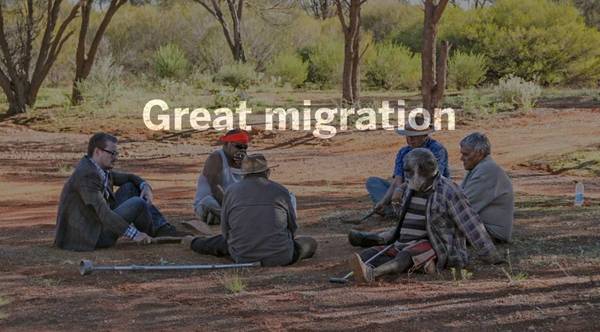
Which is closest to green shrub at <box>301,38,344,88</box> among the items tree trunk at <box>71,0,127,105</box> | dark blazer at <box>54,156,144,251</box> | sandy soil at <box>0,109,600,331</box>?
tree trunk at <box>71,0,127,105</box>

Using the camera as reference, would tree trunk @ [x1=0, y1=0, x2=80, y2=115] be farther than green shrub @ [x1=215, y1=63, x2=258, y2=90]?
No

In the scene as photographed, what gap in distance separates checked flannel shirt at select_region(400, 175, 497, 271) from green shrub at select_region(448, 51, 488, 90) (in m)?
22.6

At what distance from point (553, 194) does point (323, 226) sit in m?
3.85

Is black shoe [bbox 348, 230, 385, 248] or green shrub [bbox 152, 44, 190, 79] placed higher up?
green shrub [bbox 152, 44, 190, 79]

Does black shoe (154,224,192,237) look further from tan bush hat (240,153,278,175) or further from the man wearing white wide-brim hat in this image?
the man wearing white wide-brim hat

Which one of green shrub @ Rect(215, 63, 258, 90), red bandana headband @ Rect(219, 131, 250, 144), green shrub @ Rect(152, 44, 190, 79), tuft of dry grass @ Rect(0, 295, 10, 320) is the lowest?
tuft of dry grass @ Rect(0, 295, 10, 320)

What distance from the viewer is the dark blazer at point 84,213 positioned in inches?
316

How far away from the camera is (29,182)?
49.5ft

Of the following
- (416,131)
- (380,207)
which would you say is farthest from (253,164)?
(380,207)

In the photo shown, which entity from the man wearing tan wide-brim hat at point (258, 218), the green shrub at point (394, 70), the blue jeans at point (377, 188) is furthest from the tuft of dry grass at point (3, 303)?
the green shrub at point (394, 70)

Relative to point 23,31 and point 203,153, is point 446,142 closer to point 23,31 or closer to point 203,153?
point 203,153

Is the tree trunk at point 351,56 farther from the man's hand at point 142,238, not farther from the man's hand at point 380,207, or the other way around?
the man's hand at point 142,238

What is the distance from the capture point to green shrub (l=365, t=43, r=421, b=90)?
31.6 metres

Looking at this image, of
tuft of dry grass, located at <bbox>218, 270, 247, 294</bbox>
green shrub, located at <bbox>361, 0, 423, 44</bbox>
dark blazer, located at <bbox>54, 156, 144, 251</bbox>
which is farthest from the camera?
green shrub, located at <bbox>361, 0, 423, 44</bbox>
